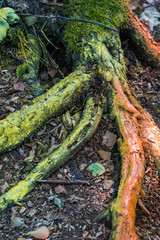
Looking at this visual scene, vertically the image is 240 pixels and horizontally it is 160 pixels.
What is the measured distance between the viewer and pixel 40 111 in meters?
2.58

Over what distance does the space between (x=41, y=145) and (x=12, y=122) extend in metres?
0.43

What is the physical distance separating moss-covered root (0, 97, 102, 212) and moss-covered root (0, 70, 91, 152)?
0.22 meters

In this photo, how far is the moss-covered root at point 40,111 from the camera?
242 centimetres

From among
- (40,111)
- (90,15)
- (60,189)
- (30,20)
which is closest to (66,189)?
(60,189)

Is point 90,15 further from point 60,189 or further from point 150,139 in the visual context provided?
point 60,189

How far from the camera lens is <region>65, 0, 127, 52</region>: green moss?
10.5 ft

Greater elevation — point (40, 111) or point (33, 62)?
point (33, 62)

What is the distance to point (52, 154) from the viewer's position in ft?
7.75

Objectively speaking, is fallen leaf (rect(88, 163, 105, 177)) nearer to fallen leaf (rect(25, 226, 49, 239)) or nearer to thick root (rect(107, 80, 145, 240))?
thick root (rect(107, 80, 145, 240))

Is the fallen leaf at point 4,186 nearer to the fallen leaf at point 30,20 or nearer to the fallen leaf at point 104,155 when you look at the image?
the fallen leaf at point 104,155

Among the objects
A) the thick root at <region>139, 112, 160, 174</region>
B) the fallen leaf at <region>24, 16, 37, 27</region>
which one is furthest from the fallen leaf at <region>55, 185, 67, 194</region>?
the fallen leaf at <region>24, 16, 37, 27</region>

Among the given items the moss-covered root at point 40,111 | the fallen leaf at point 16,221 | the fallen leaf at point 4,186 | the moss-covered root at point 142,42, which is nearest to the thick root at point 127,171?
the moss-covered root at point 40,111

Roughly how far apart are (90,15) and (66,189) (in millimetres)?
2533

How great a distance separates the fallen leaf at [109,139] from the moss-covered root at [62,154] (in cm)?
16
